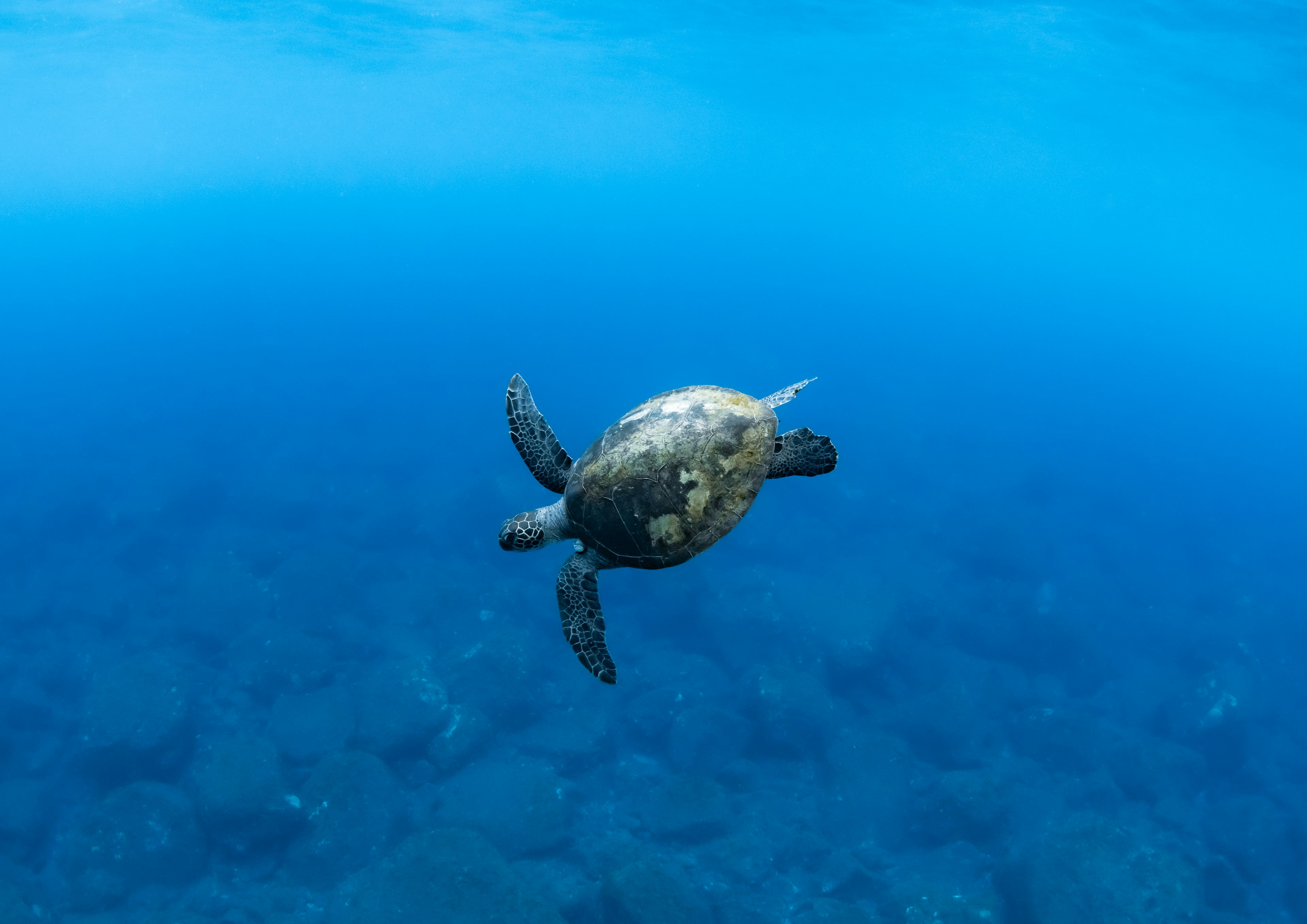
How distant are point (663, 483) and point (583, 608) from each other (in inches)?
68.8

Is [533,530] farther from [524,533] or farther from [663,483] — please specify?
[663,483]

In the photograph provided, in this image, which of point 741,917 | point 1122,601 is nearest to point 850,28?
point 1122,601

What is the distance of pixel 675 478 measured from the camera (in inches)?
232

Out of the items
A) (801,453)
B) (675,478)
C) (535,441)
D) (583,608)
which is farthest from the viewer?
(535,441)

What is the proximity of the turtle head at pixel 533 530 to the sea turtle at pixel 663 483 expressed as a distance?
0.01m

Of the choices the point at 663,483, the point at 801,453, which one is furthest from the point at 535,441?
the point at 801,453

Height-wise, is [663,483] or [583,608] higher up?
[663,483]

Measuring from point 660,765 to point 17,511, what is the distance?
752 inches

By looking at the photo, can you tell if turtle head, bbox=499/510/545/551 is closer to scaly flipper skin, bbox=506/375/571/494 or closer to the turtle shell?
scaly flipper skin, bbox=506/375/571/494

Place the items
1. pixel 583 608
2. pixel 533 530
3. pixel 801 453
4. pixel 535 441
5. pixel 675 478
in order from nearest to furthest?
pixel 675 478, pixel 801 453, pixel 583 608, pixel 533 530, pixel 535 441

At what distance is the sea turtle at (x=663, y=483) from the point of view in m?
5.92

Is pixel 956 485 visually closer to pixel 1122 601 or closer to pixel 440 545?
pixel 1122 601

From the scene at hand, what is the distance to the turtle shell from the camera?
19.4ft

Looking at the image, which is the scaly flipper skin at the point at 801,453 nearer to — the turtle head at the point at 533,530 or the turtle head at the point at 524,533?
the turtle head at the point at 533,530
